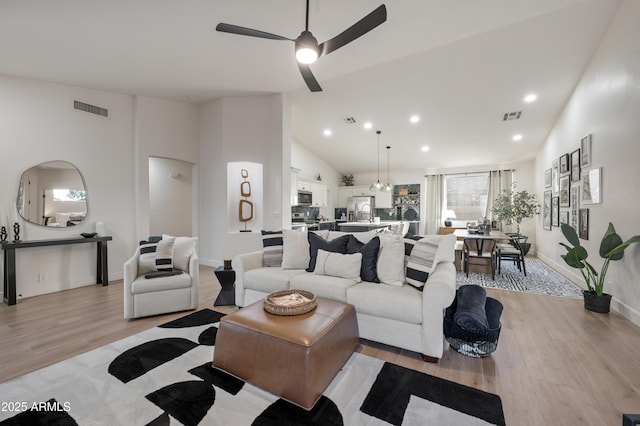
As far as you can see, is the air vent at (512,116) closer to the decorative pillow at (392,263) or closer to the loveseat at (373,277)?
the loveseat at (373,277)

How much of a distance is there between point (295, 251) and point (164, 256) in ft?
5.47

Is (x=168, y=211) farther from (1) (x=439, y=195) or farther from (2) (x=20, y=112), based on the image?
(1) (x=439, y=195)

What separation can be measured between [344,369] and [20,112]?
541cm

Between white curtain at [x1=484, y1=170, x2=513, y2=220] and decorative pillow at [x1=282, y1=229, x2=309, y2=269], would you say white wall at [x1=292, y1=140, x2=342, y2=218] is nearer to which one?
decorative pillow at [x1=282, y1=229, x2=309, y2=269]

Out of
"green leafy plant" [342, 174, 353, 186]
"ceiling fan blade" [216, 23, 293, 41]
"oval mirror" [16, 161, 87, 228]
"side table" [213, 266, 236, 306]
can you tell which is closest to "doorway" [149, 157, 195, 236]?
"oval mirror" [16, 161, 87, 228]

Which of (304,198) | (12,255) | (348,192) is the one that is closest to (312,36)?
(12,255)

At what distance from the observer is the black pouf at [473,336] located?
2.15 metres

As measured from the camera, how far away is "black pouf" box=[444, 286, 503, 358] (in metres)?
2.15

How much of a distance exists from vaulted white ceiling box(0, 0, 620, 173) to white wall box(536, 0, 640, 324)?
13.0 inches

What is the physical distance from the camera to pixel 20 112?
3795 millimetres

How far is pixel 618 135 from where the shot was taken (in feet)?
10.5

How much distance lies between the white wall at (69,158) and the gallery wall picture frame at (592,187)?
7.25 m

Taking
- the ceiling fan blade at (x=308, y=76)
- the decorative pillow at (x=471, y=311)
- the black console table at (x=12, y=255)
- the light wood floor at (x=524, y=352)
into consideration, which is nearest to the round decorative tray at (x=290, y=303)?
the light wood floor at (x=524, y=352)

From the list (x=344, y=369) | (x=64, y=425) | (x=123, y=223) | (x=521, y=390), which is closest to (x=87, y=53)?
(x=123, y=223)
